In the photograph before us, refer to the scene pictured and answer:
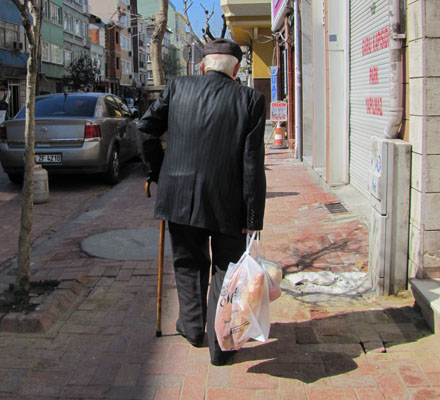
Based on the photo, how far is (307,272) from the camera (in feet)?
15.5

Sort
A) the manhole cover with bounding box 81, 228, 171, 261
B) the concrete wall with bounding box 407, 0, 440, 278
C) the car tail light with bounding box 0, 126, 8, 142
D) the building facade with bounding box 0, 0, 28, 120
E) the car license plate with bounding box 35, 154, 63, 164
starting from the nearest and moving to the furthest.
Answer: the concrete wall with bounding box 407, 0, 440, 278 → the manhole cover with bounding box 81, 228, 171, 261 → the car license plate with bounding box 35, 154, 63, 164 → the car tail light with bounding box 0, 126, 8, 142 → the building facade with bounding box 0, 0, 28, 120

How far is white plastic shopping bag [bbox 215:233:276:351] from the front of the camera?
2.89 m

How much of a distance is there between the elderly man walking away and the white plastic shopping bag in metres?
0.23

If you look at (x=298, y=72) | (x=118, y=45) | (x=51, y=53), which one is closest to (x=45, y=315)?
(x=298, y=72)

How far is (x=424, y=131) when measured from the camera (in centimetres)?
362

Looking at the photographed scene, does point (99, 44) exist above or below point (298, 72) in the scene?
above

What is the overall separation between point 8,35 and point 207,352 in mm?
36138

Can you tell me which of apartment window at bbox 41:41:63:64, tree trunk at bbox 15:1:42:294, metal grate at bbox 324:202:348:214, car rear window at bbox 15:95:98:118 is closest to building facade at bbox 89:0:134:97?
apartment window at bbox 41:41:63:64

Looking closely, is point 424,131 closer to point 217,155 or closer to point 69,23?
point 217,155

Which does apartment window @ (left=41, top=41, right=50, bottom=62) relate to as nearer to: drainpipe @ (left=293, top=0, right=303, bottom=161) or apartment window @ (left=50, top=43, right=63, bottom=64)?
apartment window @ (left=50, top=43, right=63, bottom=64)

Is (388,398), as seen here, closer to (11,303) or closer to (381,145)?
(381,145)

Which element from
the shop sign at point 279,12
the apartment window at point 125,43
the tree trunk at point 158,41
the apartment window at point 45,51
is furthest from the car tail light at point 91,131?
the apartment window at point 125,43

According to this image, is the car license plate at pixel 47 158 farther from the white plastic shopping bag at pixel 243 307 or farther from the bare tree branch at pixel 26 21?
the white plastic shopping bag at pixel 243 307

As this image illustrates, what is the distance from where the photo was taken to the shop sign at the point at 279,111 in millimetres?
15680
